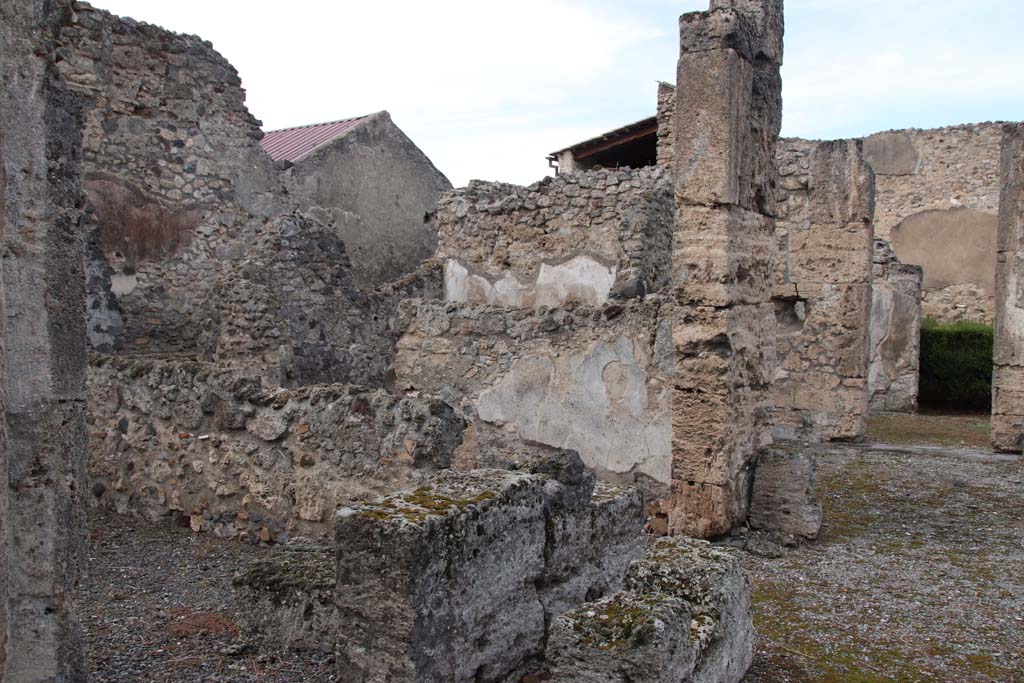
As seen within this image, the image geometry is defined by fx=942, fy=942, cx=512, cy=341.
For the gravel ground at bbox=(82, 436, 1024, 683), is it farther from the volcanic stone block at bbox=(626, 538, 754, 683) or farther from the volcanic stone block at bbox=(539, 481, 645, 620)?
the volcanic stone block at bbox=(539, 481, 645, 620)

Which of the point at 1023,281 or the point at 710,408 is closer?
the point at 710,408

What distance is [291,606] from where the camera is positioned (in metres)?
4.09

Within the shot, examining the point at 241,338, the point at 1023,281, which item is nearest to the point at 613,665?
the point at 241,338

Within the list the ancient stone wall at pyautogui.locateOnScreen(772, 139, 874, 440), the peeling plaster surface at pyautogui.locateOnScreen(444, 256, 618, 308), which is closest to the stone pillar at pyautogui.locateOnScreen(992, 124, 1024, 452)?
the ancient stone wall at pyautogui.locateOnScreen(772, 139, 874, 440)

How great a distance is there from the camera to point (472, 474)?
3.75 metres

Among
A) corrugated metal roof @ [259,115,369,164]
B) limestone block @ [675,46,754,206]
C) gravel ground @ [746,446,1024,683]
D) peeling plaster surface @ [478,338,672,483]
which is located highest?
corrugated metal roof @ [259,115,369,164]

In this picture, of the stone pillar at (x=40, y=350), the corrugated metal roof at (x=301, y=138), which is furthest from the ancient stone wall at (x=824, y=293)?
the stone pillar at (x=40, y=350)

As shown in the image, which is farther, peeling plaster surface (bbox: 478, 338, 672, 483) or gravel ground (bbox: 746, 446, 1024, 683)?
peeling plaster surface (bbox: 478, 338, 672, 483)

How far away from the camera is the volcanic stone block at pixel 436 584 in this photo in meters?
3.08

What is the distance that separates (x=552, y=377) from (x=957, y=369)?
9282mm

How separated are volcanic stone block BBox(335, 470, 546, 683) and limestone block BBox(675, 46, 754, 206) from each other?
281 cm

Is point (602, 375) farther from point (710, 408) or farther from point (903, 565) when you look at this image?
point (903, 565)

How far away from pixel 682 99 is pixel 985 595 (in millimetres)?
3271

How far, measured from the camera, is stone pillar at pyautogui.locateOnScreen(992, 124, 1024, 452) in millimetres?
8859
